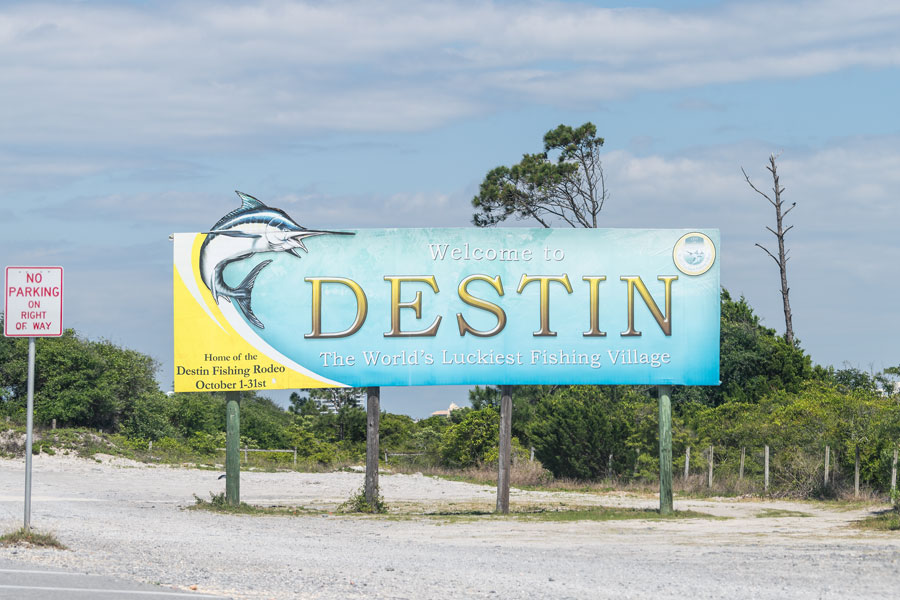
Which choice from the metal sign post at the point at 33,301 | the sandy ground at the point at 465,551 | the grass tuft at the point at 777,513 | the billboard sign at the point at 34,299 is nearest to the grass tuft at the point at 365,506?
the sandy ground at the point at 465,551

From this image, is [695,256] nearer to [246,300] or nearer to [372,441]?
[372,441]

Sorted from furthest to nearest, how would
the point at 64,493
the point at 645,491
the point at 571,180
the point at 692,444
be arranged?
the point at 571,180
the point at 692,444
the point at 645,491
the point at 64,493

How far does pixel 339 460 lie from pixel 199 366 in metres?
24.5

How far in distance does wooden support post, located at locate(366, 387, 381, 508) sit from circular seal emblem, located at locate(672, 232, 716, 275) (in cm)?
723

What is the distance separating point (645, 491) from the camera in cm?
3297

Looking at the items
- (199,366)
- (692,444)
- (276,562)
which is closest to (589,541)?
(276,562)

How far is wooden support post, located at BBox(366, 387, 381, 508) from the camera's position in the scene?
24.4 meters

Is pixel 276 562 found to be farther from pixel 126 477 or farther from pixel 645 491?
pixel 126 477

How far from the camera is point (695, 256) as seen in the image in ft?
80.0

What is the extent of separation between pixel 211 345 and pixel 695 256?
10786mm

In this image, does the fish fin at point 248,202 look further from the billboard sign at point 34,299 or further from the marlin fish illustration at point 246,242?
the billboard sign at point 34,299

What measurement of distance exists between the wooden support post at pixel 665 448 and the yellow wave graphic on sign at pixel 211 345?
7274mm

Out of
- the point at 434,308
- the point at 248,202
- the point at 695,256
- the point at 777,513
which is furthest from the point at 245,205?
the point at 777,513

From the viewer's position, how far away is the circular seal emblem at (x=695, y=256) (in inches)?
958
